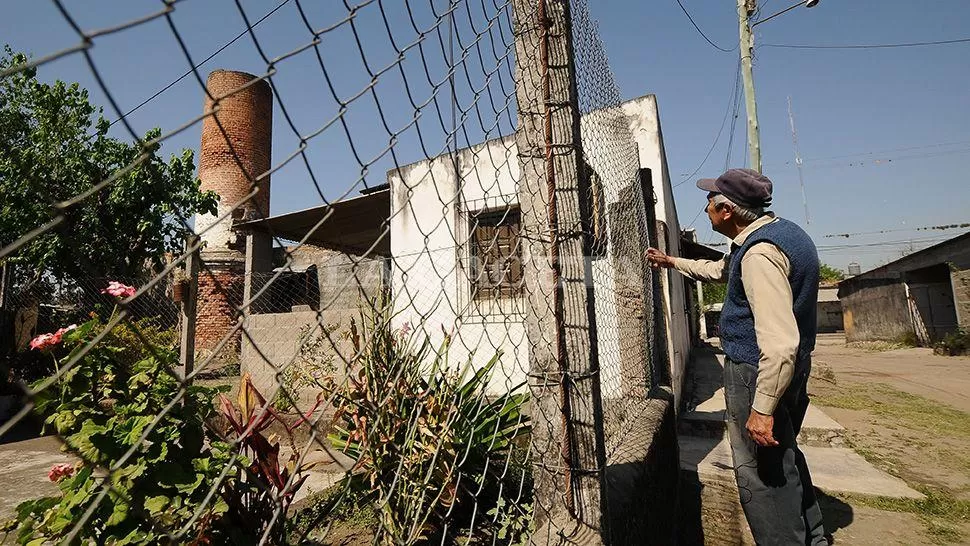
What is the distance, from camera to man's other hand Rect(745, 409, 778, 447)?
1.77 meters

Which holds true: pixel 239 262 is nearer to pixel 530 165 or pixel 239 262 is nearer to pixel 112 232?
pixel 112 232

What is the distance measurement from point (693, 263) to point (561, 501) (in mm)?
1726

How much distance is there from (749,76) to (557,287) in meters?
10.4

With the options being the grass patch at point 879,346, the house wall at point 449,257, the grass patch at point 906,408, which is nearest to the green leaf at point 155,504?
the house wall at point 449,257

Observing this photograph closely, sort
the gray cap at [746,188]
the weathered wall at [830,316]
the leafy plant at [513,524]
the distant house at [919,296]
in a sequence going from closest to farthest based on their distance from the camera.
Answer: the leafy plant at [513,524], the gray cap at [746,188], the distant house at [919,296], the weathered wall at [830,316]

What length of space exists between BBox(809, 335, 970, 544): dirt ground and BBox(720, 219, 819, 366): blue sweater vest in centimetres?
137

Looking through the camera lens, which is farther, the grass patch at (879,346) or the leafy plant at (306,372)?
the grass patch at (879,346)

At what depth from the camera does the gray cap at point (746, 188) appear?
2.11m

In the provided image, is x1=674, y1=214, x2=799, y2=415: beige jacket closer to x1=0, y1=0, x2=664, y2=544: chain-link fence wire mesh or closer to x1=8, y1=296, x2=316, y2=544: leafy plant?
x1=0, y1=0, x2=664, y2=544: chain-link fence wire mesh

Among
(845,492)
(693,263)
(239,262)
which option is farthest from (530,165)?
(239,262)

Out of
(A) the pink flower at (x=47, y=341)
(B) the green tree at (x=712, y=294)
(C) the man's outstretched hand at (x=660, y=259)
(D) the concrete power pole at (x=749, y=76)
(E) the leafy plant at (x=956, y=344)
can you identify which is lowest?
(E) the leafy plant at (x=956, y=344)

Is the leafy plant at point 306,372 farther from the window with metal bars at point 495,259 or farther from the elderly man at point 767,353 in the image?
the elderly man at point 767,353

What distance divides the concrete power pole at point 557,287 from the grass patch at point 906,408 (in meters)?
5.32

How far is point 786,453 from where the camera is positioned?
1.94m
